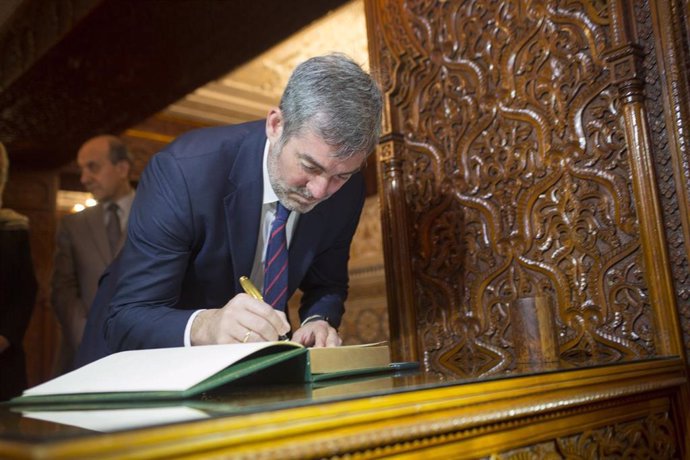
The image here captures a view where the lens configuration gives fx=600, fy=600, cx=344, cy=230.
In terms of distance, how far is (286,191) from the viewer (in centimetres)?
157

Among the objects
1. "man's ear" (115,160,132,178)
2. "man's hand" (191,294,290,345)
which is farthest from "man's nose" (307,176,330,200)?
"man's ear" (115,160,132,178)

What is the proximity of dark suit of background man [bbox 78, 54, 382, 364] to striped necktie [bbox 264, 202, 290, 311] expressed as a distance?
0.07 meters

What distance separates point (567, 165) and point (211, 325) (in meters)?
1.11

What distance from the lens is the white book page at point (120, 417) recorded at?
0.59 meters

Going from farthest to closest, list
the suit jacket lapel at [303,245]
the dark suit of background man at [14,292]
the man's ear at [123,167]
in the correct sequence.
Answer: the man's ear at [123,167] → the dark suit of background man at [14,292] → the suit jacket lapel at [303,245]

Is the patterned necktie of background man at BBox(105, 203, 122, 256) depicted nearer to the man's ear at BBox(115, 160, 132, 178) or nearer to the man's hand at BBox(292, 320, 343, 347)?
the man's ear at BBox(115, 160, 132, 178)

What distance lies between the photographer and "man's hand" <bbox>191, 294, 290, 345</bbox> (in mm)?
1159

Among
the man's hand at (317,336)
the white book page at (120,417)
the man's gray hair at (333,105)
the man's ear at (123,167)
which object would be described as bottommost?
the white book page at (120,417)

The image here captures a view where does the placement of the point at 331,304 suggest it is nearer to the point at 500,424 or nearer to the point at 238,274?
the point at 238,274

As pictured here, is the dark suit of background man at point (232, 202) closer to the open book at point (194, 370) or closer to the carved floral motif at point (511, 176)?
the open book at point (194, 370)

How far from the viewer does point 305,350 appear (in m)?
1.01

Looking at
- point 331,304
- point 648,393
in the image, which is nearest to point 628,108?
point 648,393

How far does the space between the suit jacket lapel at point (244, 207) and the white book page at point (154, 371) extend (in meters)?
0.59

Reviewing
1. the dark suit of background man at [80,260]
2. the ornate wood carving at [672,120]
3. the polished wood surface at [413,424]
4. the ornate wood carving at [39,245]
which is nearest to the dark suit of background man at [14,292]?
the dark suit of background man at [80,260]
